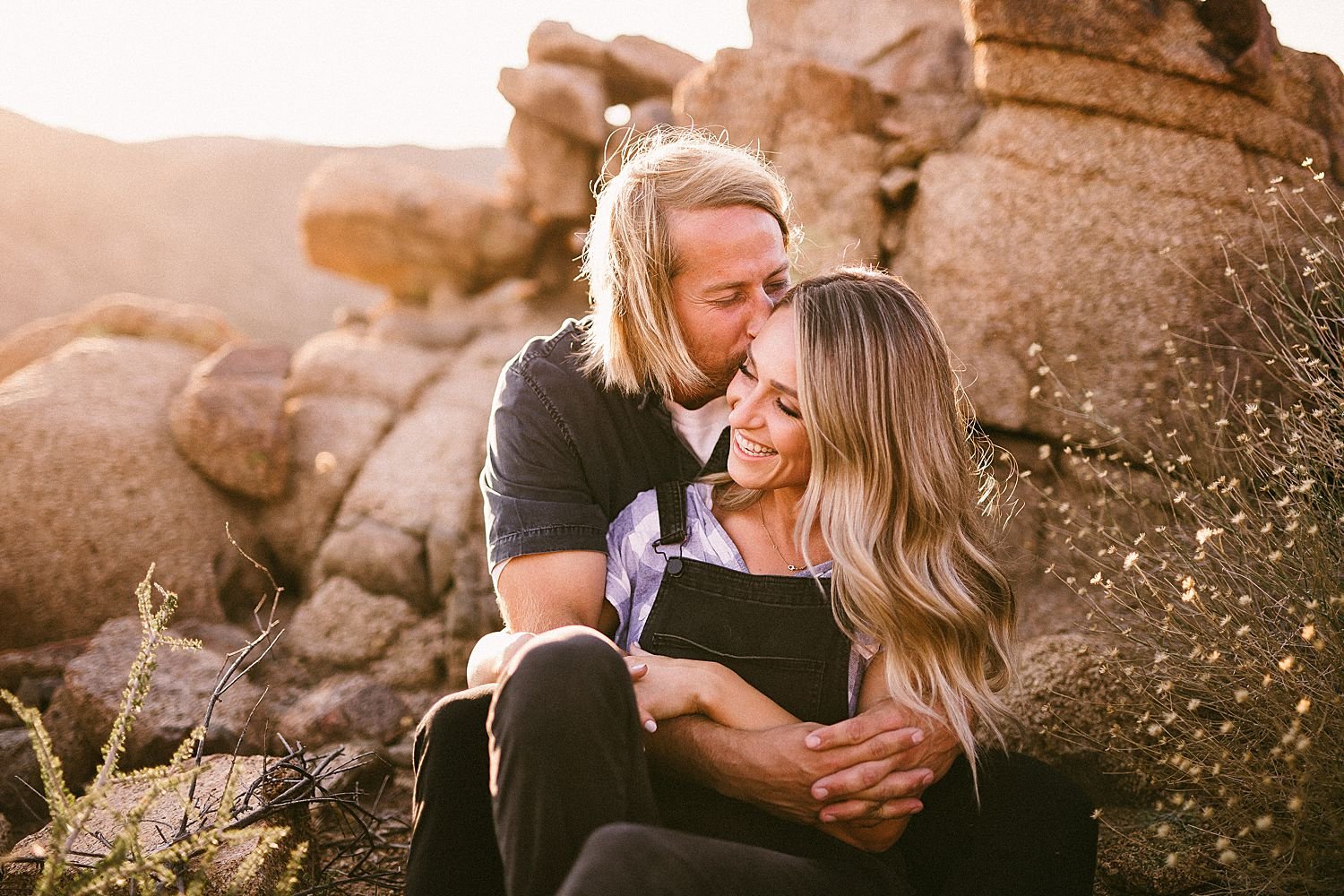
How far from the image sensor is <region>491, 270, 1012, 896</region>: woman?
230 centimetres

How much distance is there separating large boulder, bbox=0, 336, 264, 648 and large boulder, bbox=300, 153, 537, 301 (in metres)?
2.41

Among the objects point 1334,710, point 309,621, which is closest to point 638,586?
point 1334,710

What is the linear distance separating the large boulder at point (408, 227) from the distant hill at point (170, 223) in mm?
5320

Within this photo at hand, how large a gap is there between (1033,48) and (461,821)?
4181 millimetres

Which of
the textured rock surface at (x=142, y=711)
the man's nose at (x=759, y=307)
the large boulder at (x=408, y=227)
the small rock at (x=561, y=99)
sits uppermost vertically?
the small rock at (x=561, y=99)

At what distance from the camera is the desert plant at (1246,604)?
228 centimetres

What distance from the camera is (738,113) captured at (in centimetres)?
521

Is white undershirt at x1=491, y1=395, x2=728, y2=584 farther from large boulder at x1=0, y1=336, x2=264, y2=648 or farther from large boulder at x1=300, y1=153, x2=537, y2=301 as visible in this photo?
large boulder at x1=300, y1=153, x2=537, y2=301

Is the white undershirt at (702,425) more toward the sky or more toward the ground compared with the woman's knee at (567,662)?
more toward the sky

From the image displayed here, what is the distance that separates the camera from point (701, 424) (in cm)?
317

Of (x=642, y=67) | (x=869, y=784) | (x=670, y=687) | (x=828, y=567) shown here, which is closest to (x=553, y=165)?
(x=642, y=67)

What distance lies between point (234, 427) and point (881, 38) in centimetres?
478

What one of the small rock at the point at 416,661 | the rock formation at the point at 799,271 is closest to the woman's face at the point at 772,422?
the rock formation at the point at 799,271

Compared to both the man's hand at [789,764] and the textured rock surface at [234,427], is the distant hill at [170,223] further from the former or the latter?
the man's hand at [789,764]
